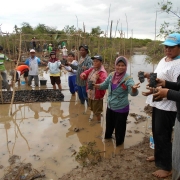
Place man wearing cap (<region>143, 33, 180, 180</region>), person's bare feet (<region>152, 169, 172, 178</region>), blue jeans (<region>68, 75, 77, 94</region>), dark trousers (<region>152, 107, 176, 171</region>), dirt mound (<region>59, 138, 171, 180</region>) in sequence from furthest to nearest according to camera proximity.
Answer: blue jeans (<region>68, 75, 77, 94</region>) → dirt mound (<region>59, 138, 171, 180</region>) → person's bare feet (<region>152, 169, 172, 178</region>) → dark trousers (<region>152, 107, 176, 171</region>) → man wearing cap (<region>143, 33, 180, 180</region>)

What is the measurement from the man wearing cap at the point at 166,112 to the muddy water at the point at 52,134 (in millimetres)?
1030

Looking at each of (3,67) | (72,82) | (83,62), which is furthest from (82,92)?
(3,67)

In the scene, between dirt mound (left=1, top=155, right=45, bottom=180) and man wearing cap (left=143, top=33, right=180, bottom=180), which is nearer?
man wearing cap (left=143, top=33, right=180, bottom=180)

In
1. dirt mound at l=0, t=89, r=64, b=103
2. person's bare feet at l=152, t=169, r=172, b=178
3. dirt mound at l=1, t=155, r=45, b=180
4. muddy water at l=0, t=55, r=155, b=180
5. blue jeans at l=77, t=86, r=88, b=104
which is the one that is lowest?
dirt mound at l=1, t=155, r=45, b=180

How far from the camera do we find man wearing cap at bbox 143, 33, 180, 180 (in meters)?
2.03

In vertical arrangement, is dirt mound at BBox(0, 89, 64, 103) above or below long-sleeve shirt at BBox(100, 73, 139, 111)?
below

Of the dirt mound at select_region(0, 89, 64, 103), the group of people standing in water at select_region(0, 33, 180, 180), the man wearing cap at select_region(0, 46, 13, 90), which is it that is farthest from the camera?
the man wearing cap at select_region(0, 46, 13, 90)

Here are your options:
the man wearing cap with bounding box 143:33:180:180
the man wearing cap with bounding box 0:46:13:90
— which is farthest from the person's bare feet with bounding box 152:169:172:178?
the man wearing cap with bounding box 0:46:13:90

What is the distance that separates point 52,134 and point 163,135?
229cm

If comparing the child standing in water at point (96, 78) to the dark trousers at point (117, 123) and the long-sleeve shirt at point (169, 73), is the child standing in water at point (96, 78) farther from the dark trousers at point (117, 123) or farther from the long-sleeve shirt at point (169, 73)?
the long-sleeve shirt at point (169, 73)

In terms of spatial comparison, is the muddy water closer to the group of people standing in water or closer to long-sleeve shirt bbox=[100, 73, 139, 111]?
the group of people standing in water

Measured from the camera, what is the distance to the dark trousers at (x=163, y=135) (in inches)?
86.4

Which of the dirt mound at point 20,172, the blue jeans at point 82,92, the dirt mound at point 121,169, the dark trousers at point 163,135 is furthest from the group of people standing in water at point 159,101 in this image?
the dirt mound at point 20,172

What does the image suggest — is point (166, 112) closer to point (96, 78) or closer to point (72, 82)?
point (96, 78)
